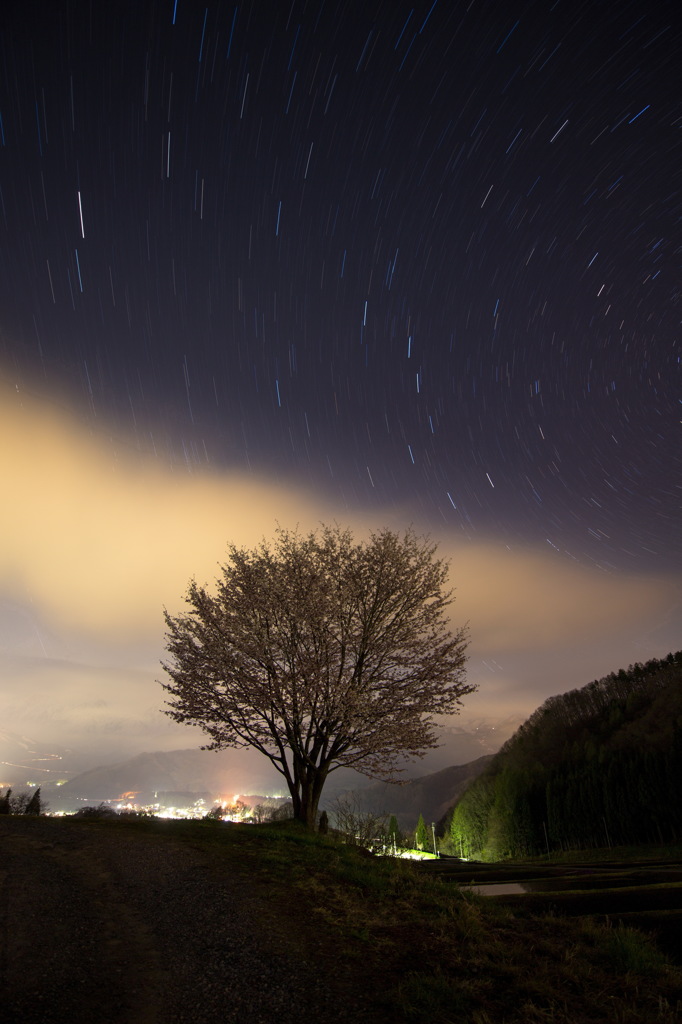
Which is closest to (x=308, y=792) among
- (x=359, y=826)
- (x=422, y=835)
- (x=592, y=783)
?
(x=359, y=826)

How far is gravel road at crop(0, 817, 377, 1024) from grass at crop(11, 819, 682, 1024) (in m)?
0.37

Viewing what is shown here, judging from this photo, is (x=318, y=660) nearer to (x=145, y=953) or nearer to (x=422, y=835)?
(x=145, y=953)

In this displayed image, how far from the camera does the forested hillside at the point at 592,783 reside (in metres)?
72.6

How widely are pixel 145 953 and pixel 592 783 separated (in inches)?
3945

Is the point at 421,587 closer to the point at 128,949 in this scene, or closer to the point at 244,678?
the point at 244,678

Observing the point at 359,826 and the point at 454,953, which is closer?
the point at 454,953

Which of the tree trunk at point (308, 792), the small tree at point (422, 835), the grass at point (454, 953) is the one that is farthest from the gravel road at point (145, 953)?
the small tree at point (422, 835)

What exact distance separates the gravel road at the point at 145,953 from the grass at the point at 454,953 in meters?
0.37

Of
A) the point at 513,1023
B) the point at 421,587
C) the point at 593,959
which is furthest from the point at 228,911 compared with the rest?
the point at 421,587

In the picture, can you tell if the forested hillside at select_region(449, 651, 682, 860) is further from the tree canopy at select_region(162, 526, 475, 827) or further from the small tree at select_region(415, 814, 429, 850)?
the tree canopy at select_region(162, 526, 475, 827)

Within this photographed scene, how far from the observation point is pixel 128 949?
538 centimetres

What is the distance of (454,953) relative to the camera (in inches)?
221

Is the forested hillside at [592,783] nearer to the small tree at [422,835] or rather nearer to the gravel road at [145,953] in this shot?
the small tree at [422,835]

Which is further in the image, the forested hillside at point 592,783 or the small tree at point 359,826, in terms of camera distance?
the forested hillside at point 592,783
